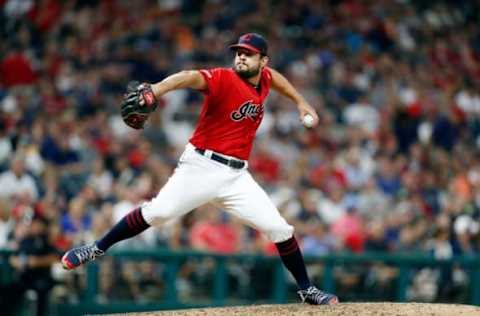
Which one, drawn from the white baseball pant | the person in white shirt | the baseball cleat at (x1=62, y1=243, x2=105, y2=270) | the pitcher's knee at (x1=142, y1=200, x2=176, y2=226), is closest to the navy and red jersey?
the white baseball pant

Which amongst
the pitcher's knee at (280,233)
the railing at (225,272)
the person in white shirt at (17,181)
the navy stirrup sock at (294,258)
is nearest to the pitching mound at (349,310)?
the navy stirrup sock at (294,258)

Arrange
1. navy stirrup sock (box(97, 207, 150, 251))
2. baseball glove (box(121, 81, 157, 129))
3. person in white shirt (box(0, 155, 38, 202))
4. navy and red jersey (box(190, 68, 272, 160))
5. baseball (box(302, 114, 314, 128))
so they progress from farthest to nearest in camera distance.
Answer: person in white shirt (box(0, 155, 38, 202))
baseball (box(302, 114, 314, 128))
navy stirrup sock (box(97, 207, 150, 251))
navy and red jersey (box(190, 68, 272, 160))
baseball glove (box(121, 81, 157, 129))

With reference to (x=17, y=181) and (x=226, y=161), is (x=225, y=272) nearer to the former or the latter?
(x=17, y=181)

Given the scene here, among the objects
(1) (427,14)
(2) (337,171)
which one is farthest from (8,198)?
(1) (427,14)

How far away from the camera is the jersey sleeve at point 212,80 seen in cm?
601

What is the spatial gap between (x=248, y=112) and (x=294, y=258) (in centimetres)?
106

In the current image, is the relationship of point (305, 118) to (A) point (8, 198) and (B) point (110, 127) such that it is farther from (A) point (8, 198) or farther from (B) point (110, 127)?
(B) point (110, 127)

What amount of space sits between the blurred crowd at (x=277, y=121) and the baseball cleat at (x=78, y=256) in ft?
10.0

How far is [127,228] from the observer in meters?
6.35

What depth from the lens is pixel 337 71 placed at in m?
13.7

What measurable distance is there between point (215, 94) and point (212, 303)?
163 inches

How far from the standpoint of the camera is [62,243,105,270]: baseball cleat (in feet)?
20.8

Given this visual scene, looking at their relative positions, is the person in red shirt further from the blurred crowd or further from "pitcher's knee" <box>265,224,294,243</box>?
the blurred crowd

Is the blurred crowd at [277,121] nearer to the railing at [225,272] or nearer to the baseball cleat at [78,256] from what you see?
the railing at [225,272]
